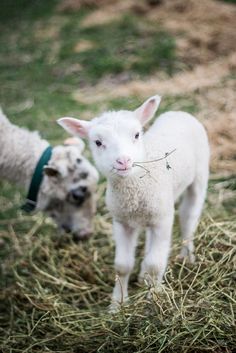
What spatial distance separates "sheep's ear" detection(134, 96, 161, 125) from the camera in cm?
411

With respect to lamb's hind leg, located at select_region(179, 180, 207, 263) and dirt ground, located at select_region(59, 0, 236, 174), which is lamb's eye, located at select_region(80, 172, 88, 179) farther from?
dirt ground, located at select_region(59, 0, 236, 174)

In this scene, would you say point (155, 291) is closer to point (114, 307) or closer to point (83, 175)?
point (114, 307)

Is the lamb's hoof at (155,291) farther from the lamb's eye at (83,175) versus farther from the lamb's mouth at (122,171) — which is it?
the lamb's eye at (83,175)

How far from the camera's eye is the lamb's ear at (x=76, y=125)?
419cm

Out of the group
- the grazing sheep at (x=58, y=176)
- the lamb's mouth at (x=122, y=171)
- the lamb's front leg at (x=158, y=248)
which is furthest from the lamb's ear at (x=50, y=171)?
the lamb's mouth at (x=122, y=171)

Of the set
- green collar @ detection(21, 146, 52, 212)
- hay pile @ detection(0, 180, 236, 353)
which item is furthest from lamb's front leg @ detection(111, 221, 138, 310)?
green collar @ detection(21, 146, 52, 212)

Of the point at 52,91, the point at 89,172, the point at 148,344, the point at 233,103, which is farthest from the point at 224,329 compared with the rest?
the point at 52,91

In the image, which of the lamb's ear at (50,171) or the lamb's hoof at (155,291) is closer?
the lamb's hoof at (155,291)

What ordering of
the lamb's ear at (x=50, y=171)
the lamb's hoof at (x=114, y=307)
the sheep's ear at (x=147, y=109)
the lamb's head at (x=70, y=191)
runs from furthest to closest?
the lamb's head at (x=70, y=191), the lamb's ear at (x=50, y=171), the lamb's hoof at (x=114, y=307), the sheep's ear at (x=147, y=109)

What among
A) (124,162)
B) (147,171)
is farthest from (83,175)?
(124,162)

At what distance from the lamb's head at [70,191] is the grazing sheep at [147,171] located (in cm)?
125

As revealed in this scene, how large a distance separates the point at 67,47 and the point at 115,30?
1161mm

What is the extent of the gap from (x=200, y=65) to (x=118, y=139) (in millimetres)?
6771

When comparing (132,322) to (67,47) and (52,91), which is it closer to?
(52,91)
